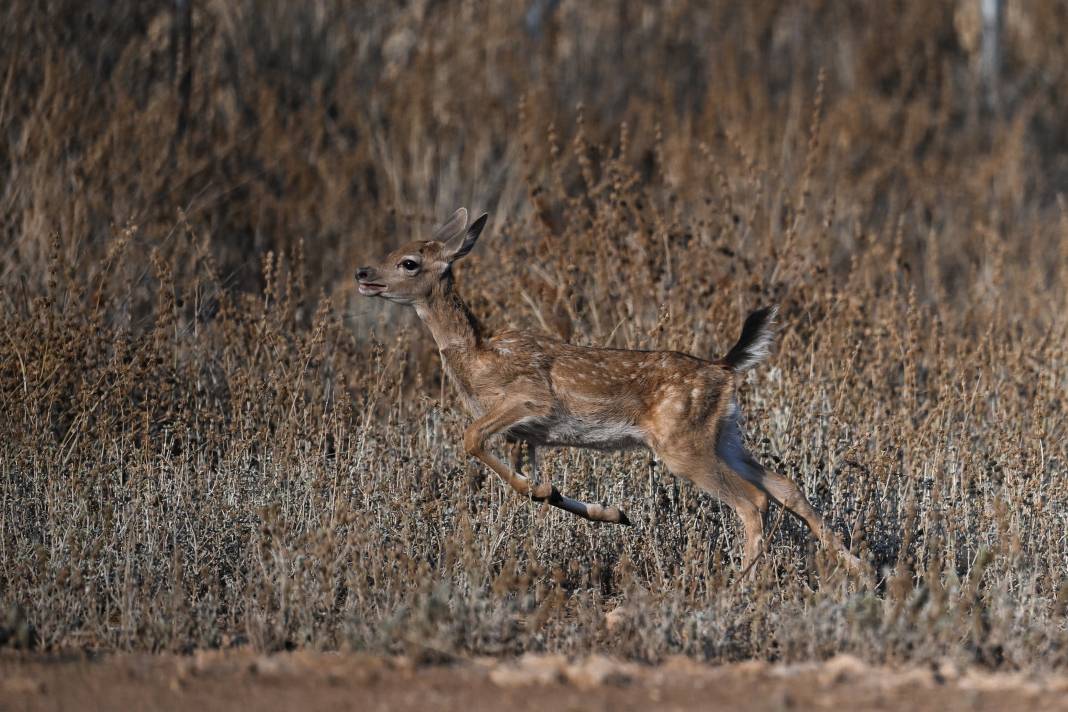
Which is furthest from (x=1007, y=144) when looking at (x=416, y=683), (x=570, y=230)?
(x=416, y=683)

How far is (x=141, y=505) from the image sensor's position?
263 inches

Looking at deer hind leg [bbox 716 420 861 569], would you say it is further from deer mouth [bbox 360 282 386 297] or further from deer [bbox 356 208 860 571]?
deer mouth [bbox 360 282 386 297]

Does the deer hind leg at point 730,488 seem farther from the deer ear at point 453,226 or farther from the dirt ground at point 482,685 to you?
the deer ear at point 453,226

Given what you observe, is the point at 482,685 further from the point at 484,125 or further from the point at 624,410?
the point at 484,125

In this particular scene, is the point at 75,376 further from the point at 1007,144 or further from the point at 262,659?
the point at 1007,144

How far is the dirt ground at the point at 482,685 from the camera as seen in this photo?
4.65 m

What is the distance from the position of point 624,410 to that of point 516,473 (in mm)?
642

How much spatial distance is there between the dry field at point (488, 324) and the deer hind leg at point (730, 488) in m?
0.28

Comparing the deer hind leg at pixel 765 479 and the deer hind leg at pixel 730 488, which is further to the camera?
the deer hind leg at pixel 765 479

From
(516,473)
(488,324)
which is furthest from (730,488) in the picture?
(488,324)

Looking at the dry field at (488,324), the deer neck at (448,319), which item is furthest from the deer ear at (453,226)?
the dry field at (488,324)

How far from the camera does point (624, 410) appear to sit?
A: 6.87 meters

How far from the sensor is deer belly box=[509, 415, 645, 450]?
687 cm

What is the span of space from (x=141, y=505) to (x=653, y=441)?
248 centimetres
